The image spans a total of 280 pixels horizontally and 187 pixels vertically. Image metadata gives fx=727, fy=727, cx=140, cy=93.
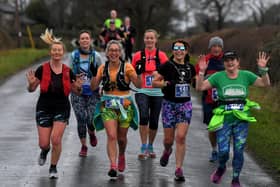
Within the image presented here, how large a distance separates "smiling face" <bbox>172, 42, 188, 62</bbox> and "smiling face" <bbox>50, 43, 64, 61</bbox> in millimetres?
1458

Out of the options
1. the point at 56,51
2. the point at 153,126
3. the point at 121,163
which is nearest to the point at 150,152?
the point at 153,126

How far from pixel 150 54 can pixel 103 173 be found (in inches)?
82.5

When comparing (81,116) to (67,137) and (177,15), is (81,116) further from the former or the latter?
(177,15)

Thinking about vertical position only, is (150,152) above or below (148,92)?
below

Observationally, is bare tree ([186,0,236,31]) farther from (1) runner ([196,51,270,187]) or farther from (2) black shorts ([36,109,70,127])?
(1) runner ([196,51,270,187])

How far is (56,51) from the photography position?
9.28 m

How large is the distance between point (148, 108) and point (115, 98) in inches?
64.0

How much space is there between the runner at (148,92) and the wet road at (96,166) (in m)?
0.33

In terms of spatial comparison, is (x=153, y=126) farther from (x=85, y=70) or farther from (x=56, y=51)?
(x=56, y=51)

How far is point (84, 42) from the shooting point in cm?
1062

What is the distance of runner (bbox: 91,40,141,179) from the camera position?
933 centimetres

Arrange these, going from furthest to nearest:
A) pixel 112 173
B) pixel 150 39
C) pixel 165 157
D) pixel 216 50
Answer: pixel 150 39, pixel 216 50, pixel 165 157, pixel 112 173

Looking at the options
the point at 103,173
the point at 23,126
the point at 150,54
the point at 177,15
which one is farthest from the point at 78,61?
the point at 177,15

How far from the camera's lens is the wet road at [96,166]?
9117 millimetres
